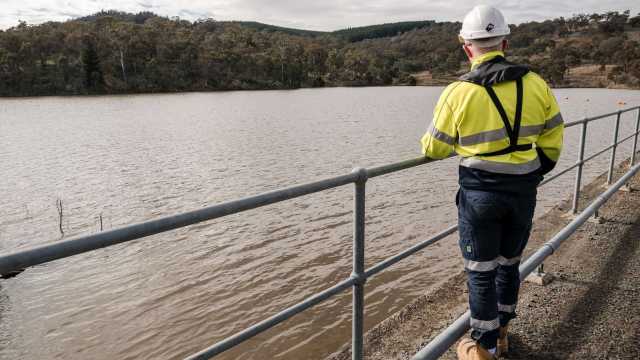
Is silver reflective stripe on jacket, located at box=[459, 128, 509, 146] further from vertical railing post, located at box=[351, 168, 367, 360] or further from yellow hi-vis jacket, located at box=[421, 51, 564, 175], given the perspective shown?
vertical railing post, located at box=[351, 168, 367, 360]

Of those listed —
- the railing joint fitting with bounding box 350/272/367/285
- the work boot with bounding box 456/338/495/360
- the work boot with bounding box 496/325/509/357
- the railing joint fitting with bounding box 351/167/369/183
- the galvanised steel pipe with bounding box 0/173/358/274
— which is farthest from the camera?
the work boot with bounding box 496/325/509/357

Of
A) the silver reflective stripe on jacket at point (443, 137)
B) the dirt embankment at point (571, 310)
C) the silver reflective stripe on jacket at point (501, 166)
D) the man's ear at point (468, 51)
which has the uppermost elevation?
the man's ear at point (468, 51)

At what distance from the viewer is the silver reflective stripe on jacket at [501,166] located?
2250mm

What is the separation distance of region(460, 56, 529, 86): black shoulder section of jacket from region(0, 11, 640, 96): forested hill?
89.7m

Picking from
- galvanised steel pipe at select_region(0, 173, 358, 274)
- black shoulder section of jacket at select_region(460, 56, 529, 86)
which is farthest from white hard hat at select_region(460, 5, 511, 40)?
galvanised steel pipe at select_region(0, 173, 358, 274)

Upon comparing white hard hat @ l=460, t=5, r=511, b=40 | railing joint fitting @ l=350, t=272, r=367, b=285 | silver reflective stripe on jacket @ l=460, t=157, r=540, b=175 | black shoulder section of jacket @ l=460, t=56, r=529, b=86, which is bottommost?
railing joint fitting @ l=350, t=272, r=367, b=285

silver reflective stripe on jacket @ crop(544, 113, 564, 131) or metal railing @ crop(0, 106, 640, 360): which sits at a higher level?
silver reflective stripe on jacket @ crop(544, 113, 564, 131)

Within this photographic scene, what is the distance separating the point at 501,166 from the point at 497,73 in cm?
44

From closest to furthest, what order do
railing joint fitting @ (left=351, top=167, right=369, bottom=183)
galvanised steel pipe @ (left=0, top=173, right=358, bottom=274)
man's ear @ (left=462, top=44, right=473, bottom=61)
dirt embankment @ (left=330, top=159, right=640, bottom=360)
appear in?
1. galvanised steel pipe @ (left=0, top=173, right=358, bottom=274)
2. railing joint fitting @ (left=351, top=167, right=369, bottom=183)
3. man's ear @ (left=462, top=44, right=473, bottom=61)
4. dirt embankment @ (left=330, top=159, right=640, bottom=360)

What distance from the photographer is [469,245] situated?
240cm

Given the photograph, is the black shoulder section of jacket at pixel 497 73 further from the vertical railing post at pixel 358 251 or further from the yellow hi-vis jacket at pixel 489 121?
the vertical railing post at pixel 358 251

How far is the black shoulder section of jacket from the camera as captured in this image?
7.09 ft

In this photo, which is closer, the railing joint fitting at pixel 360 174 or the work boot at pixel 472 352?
the railing joint fitting at pixel 360 174

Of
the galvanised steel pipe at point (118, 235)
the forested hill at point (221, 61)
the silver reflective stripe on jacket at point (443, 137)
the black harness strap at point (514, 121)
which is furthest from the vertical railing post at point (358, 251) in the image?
the forested hill at point (221, 61)
